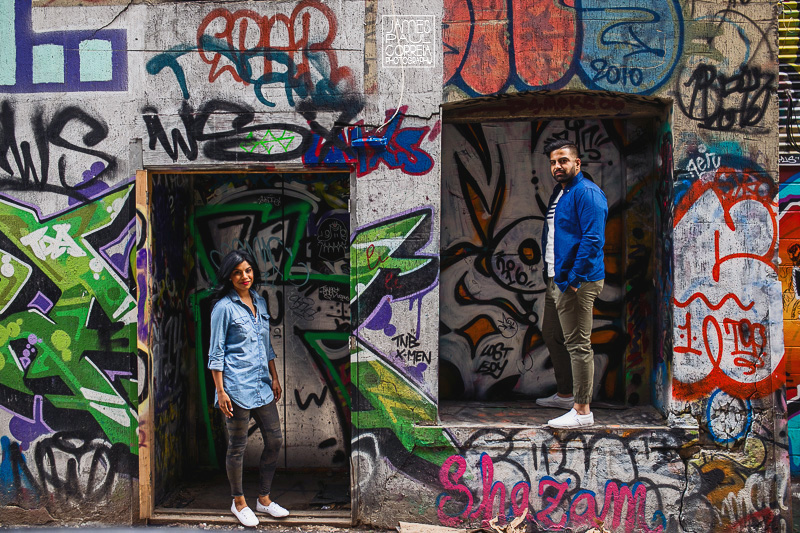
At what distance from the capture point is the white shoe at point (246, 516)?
14.7 ft

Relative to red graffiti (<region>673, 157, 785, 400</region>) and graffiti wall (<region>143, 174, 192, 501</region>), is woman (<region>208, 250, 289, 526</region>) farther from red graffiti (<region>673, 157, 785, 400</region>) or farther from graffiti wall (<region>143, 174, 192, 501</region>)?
red graffiti (<region>673, 157, 785, 400</region>)

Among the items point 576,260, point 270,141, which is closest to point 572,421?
point 576,260

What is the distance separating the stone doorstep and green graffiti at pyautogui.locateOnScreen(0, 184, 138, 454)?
0.55 metres

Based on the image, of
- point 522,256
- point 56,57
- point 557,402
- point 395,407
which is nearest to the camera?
point 395,407

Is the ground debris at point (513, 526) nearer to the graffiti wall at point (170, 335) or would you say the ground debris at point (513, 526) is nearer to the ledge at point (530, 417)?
the ledge at point (530, 417)

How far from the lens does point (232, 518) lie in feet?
15.0

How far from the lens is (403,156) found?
178 inches

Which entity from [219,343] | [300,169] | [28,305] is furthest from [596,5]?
[28,305]

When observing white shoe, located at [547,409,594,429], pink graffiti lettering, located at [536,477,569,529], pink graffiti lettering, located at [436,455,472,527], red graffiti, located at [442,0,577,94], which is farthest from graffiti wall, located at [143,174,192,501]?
white shoe, located at [547,409,594,429]

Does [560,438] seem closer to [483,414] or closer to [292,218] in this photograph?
[483,414]

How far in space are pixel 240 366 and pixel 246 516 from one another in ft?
3.56

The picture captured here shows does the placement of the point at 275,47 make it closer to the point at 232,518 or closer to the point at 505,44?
the point at 505,44

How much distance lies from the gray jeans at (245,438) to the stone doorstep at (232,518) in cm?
24

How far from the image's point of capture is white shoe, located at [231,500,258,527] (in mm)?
4469
